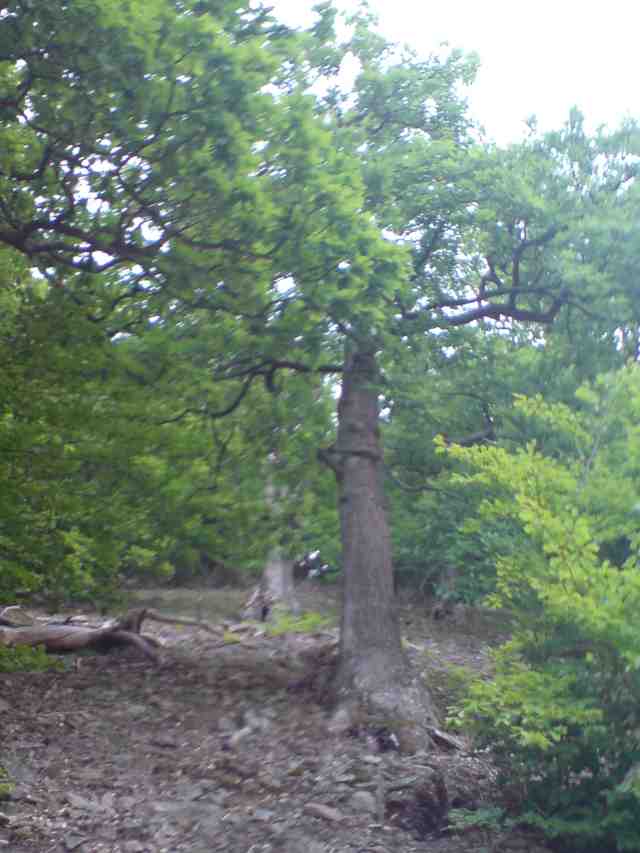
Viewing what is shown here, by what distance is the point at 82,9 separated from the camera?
818cm

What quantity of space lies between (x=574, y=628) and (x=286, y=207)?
162 inches

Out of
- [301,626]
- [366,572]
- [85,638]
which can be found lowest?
[85,638]

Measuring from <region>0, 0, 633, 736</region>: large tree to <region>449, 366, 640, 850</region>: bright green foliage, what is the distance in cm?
245

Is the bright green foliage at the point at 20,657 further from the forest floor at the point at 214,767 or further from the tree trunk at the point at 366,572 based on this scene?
the tree trunk at the point at 366,572

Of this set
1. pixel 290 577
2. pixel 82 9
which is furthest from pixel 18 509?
pixel 290 577

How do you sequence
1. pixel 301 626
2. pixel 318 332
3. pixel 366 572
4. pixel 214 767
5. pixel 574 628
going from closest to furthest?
1. pixel 574 628
2. pixel 214 767
3. pixel 318 332
4. pixel 366 572
5. pixel 301 626

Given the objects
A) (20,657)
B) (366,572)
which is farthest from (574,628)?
(366,572)

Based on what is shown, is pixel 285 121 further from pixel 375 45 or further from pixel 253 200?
pixel 375 45

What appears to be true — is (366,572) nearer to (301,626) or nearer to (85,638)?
(301,626)

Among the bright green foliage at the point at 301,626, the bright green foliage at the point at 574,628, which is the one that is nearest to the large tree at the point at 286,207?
the bright green foliage at the point at 574,628

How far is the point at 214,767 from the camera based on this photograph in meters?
10.4

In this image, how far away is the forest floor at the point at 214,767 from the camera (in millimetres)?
8805

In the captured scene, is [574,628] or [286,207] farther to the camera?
[286,207]

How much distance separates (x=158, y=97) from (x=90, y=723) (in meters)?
6.19
